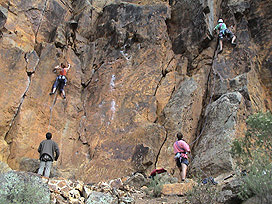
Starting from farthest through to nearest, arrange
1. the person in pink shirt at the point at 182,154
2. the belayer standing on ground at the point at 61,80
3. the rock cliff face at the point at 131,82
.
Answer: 1. the belayer standing on ground at the point at 61,80
2. the rock cliff face at the point at 131,82
3. the person in pink shirt at the point at 182,154

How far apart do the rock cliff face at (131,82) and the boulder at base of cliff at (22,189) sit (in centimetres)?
524

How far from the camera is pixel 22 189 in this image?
610cm

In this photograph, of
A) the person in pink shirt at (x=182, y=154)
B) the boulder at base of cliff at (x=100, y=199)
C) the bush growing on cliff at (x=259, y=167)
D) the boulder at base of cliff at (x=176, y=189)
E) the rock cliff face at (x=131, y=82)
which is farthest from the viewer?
the rock cliff face at (x=131, y=82)

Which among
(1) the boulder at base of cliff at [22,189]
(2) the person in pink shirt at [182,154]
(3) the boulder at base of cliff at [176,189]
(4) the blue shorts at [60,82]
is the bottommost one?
(1) the boulder at base of cliff at [22,189]

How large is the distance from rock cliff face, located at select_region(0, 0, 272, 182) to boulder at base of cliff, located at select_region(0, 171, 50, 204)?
5.24m

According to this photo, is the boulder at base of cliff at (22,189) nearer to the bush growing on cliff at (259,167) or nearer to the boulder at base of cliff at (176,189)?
the boulder at base of cliff at (176,189)

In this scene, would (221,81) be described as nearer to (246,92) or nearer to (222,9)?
(246,92)

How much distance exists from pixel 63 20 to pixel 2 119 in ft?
26.5

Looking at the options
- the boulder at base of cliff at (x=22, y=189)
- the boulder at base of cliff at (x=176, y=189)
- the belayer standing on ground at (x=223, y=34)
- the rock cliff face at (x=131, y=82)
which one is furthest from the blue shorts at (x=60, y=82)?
the boulder at base of cliff at (x=176, y=189)

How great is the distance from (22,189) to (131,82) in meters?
9.24

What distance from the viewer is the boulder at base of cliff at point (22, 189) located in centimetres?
595

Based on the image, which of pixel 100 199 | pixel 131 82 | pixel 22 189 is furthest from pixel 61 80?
pixel 22 189

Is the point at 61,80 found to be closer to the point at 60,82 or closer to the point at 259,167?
the point at 60,82

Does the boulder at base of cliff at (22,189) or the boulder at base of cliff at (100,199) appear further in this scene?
the boulder at base of cliff at (100,199)
